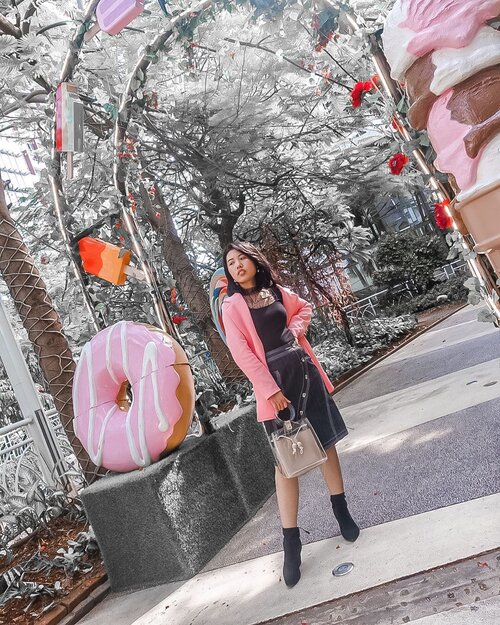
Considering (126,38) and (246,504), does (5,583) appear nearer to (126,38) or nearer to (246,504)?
(246,504)

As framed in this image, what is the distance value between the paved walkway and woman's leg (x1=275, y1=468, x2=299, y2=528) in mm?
246

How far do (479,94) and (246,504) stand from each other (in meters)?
3.49

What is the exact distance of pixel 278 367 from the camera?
3105mm

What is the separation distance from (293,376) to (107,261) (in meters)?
2.01

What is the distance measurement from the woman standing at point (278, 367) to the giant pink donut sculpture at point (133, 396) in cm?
90

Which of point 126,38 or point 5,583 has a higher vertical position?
point 126,38

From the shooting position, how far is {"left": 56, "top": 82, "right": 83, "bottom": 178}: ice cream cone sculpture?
13.7 feet

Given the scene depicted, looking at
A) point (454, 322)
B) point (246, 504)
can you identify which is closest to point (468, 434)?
point (246, 504)

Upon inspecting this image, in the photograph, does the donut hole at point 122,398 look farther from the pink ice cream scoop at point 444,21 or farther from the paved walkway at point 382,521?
the pink ice cream scoop at point 444,21

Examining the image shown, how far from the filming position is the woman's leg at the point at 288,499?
3.02m

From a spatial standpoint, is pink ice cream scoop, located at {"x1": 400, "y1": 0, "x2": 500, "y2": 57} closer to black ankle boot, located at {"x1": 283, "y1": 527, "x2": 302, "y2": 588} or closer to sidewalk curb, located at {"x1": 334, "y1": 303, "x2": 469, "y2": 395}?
black ankle boot, located at {"x1": 283, "y1": 527, "x2": 302, "y2": 588}

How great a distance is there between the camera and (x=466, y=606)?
208 cm

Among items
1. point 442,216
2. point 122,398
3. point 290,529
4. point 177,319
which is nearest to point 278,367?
point 290,529

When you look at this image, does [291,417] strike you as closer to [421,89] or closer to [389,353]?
[421,89]
